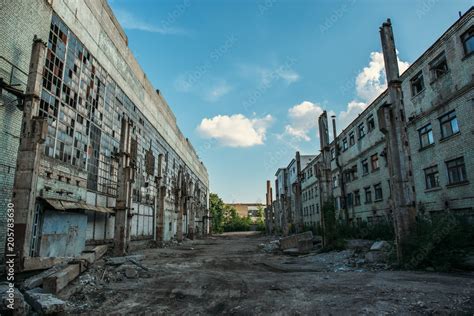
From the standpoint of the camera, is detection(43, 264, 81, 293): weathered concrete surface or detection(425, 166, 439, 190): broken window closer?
detection(43, 264, 81, 293): weathered concrete surface

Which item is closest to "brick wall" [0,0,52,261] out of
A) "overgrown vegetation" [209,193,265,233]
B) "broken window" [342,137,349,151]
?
"broken window" [342,137,349,151]

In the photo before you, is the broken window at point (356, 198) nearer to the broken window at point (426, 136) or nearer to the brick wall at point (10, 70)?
the broken window at point (426, 136)

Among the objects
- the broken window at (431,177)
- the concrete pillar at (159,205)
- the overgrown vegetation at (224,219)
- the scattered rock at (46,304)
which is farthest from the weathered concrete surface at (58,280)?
the overgrown vegetation at (224,219)

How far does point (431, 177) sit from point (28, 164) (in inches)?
747

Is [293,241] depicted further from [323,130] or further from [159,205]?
[159,205]

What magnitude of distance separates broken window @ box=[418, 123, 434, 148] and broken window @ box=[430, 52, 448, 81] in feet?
9.21

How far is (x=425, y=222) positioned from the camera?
34.7 feet

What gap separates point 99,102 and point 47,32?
4.66 metres

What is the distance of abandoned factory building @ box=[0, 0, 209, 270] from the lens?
8.88m

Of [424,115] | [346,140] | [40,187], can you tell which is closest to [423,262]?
[424,115]

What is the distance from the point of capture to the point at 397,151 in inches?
445

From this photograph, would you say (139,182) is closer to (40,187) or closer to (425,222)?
(40,187)

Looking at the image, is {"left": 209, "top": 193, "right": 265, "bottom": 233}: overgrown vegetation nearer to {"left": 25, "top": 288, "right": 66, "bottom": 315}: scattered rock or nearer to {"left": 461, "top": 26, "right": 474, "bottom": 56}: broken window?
{"left": 461, "top": 26, "right": 474, "bottom": 56}: broken window

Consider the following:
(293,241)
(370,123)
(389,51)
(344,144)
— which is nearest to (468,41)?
(389,51)
